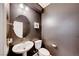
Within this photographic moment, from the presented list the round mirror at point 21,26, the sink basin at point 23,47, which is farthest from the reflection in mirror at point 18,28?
the sink basin at point 23,47

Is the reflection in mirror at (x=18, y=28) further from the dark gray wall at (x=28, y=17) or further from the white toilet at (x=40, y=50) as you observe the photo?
the white toilet at (x=40, y=50)

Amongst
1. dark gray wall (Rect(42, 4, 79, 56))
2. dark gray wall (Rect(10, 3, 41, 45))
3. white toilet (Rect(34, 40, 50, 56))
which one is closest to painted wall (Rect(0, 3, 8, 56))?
dark gray wall (Rect(10, 3, 41, 45))

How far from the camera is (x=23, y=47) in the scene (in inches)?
71.5

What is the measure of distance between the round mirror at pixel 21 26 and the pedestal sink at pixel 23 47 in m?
0.12

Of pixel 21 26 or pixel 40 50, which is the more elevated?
pixel 21 26

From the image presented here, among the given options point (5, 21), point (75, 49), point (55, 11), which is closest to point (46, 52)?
point (75, 49)

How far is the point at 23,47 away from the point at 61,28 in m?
0.63

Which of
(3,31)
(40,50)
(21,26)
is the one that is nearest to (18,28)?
(21,26)

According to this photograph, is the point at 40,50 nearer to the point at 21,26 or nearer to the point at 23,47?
the point at 23,47

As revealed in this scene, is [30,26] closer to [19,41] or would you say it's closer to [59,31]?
[19,41]

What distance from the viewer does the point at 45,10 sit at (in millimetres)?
1850

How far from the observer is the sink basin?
1.78 m

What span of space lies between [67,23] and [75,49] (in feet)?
1.32

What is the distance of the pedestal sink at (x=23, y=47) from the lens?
1781 millimetres
